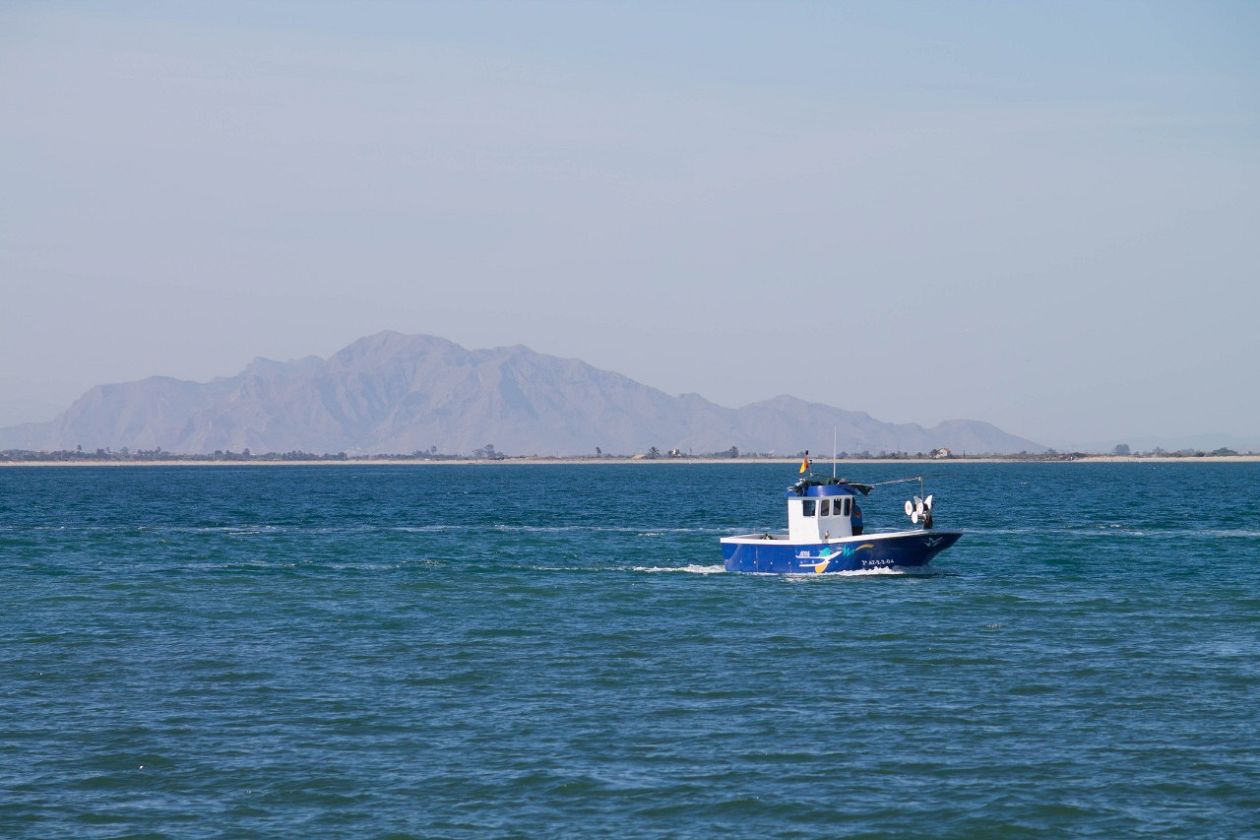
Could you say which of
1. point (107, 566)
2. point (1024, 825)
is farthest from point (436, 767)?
point (107, 566)

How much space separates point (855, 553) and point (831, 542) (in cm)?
117

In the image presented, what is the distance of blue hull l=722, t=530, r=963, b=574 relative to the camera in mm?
64438

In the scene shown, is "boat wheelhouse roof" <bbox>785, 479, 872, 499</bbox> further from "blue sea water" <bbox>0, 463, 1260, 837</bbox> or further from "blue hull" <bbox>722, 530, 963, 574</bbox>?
"blue sea water" <bbox>0, 463, 1260, 837</bbox>

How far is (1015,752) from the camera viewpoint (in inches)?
1168

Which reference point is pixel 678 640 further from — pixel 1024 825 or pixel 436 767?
pixel 1024 825

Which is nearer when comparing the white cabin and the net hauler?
the net hauler

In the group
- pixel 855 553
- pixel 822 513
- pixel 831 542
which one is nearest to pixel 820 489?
pixel 822 513

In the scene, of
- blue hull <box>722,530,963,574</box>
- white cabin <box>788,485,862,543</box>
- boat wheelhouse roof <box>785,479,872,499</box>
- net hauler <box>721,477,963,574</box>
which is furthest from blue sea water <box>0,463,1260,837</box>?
boat wheelhouse roof <box>785,479,872,499</box>

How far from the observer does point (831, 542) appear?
65.1m

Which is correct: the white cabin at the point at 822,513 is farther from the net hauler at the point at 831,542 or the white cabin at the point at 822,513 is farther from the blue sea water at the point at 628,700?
the blue sea water at the point at 628,700

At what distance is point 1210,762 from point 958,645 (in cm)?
1477

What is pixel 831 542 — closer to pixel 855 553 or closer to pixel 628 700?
pixel 855 553

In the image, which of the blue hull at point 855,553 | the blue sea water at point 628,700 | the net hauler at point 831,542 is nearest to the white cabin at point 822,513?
the net hauler at point 831,542

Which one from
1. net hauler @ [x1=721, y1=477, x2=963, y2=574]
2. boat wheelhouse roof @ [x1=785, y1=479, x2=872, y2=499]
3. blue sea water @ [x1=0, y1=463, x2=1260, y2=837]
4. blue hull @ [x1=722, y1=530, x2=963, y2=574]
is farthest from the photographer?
boat wheelhouse roof @ [x1=785, y1=479, x2=872, y2=499]
